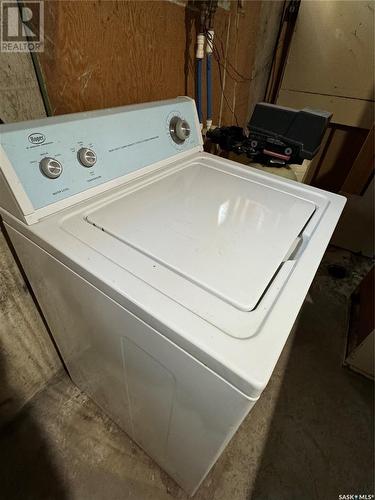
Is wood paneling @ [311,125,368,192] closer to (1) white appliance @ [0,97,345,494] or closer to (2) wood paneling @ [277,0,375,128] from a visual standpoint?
(2) wood paneling @ [277,0,375,128]

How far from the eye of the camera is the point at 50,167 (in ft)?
2.11

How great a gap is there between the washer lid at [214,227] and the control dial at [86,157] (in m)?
0.13

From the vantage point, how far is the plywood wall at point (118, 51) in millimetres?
725

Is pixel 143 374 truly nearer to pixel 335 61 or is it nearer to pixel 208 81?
pixel 208 81

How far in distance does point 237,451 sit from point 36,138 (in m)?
1.45

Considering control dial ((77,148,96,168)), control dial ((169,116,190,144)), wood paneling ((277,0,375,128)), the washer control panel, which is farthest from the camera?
wood paneling ((277,0,375,128))

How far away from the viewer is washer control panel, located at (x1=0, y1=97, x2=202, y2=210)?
1.97 ft

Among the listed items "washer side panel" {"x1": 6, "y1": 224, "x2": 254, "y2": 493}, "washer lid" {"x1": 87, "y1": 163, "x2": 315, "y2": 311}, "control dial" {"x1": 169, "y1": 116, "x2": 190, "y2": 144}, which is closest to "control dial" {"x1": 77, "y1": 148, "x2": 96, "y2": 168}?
"washer lid" {"x1": 87, "y1": 163, "x2": 315, "y2": 311}

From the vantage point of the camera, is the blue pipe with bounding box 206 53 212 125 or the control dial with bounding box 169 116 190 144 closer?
the control dial with bounding box 169 116 190 144

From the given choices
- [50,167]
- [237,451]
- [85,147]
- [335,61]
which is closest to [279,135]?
[85,147]

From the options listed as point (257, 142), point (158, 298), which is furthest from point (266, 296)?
point (257, 142)

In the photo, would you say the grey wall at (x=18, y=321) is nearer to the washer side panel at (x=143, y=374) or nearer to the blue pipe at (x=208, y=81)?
the washer side panel at (x=143, y=374)

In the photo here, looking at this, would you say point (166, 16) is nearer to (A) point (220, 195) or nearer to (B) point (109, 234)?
(A) point (220, 195)

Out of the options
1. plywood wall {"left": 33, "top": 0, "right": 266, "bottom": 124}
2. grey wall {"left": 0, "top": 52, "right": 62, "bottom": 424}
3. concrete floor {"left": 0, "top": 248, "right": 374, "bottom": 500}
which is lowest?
concrete floor {"left": 0, "top": 248, "right": 374, "bottom": 500}
